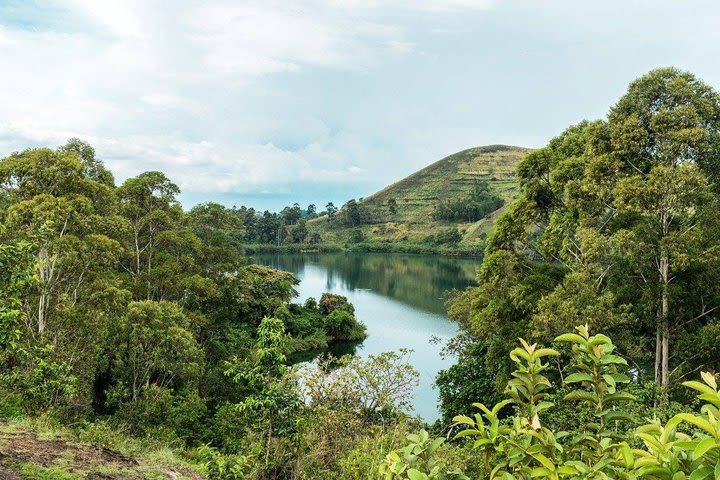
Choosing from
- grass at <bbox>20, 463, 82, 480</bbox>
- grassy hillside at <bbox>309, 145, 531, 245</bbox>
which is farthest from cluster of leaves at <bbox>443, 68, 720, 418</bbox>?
grassy hillside at <bbox>309, 145, 531, 245</bbox>

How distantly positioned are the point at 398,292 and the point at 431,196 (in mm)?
77634

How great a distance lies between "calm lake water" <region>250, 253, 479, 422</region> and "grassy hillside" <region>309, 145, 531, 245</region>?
45.1 feet

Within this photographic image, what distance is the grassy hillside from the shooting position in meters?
111

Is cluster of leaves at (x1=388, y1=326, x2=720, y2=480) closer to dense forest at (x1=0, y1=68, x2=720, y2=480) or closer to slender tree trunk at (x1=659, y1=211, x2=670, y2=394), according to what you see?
dense forest at (x1=0, y1=68, x2=720, y2=480)

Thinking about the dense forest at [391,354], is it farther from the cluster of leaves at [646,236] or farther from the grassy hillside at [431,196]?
the grassy hillside at [431,196]

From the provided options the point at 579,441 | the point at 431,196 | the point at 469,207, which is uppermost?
the point at 431,196

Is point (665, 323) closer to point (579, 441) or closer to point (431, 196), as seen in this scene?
point (579, 441)

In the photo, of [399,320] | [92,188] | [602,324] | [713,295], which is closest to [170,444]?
[92,188]

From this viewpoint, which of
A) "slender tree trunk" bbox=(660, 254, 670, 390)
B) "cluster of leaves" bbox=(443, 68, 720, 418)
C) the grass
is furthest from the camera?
"slender tree trunk" bbox=(660, 254, 670, 390)

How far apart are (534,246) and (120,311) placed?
37.3ft

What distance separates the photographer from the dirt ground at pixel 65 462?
602 centimetres

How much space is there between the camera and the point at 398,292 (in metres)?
59.0

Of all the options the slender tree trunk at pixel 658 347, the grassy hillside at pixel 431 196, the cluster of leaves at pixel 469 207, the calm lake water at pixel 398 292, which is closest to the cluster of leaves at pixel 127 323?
the slender tree trunk at pixel 658 347

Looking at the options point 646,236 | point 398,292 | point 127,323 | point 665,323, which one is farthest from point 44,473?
point 398,292
